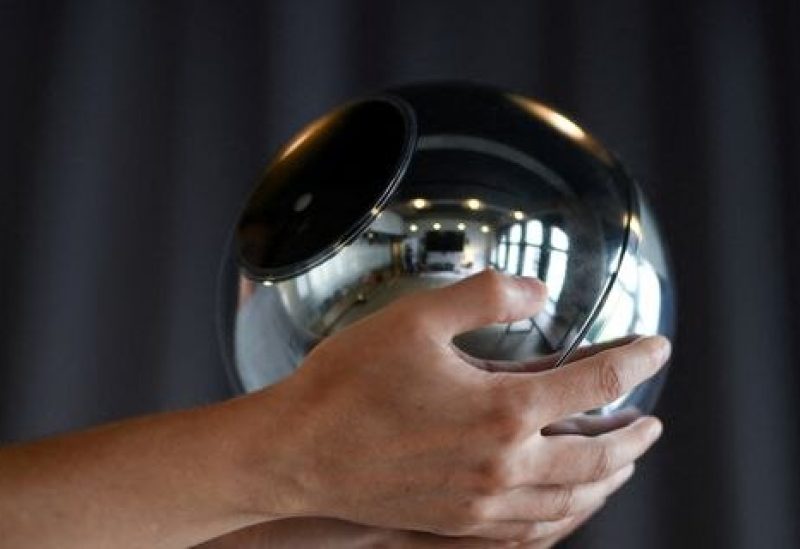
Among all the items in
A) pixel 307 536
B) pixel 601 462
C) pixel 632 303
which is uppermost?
pixel 632 303

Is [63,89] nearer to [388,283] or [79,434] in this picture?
[79,434]

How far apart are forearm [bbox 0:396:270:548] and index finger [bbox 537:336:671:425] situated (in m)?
0.22

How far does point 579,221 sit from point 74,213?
100cm

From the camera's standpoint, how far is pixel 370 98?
2.38 feet

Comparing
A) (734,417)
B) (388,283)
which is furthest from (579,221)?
(734,417)

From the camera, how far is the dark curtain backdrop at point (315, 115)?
50.7 inches

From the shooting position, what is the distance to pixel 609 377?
62 cm

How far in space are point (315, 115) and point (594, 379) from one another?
0.89 meters

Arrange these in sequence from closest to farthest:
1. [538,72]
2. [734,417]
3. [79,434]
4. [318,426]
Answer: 1. [318,426]
2. [79,434]
3. [734,417]
4. [538,72]

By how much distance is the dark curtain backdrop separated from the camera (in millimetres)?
1287

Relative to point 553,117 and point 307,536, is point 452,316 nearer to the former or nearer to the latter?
point 553,117

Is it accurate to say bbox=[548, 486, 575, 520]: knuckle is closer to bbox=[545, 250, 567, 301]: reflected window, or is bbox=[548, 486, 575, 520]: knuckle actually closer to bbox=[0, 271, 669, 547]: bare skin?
bbox=[0, 271, 669, 547]: bare skin

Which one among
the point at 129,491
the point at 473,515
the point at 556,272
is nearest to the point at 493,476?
the point at 473,515

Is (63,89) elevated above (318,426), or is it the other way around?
(63,89)
